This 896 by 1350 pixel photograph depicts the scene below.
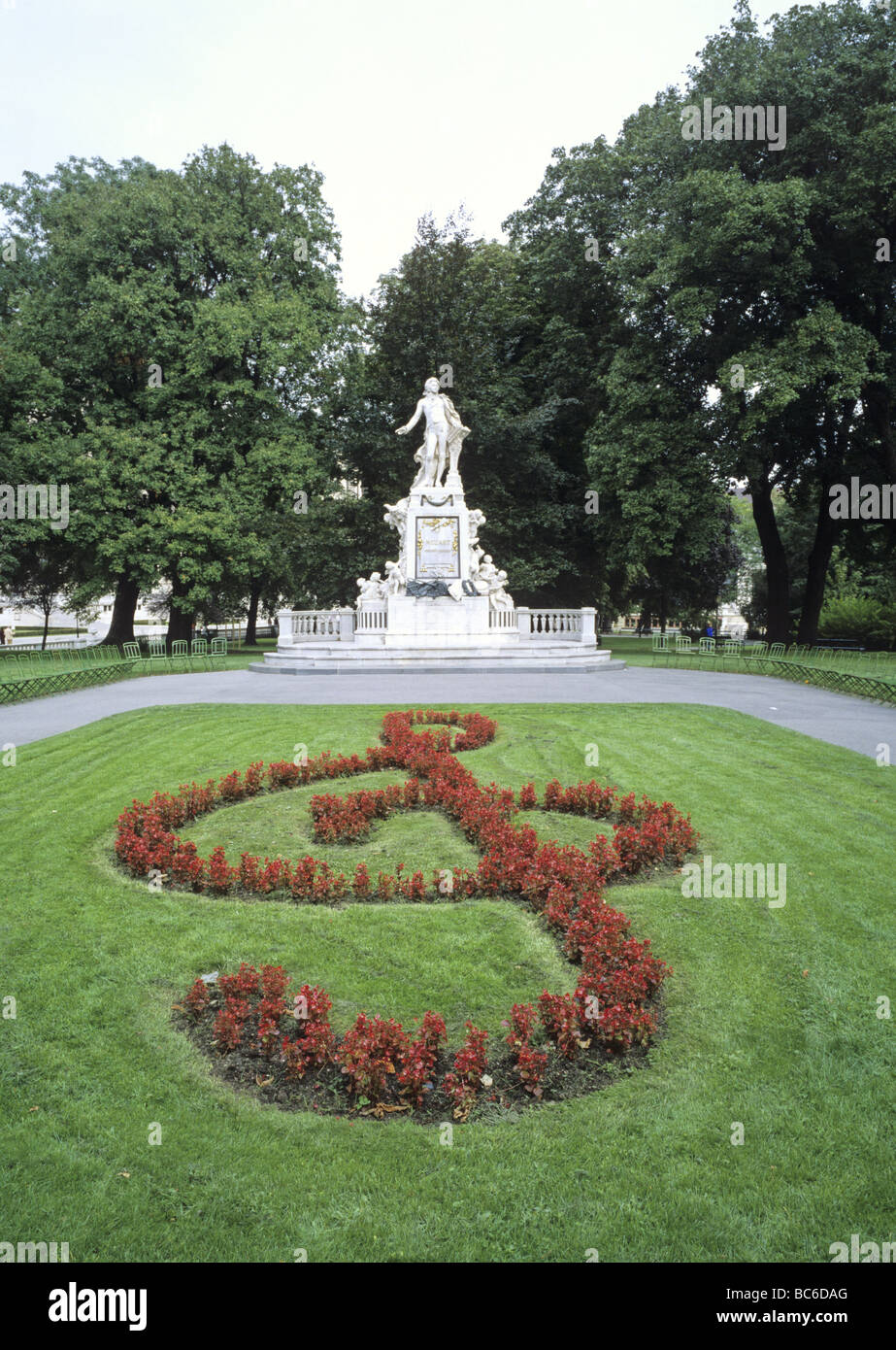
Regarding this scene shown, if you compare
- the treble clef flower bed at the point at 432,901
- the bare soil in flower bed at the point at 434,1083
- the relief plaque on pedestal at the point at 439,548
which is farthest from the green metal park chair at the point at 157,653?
the bare soil in flower bed at the point at 434,1083

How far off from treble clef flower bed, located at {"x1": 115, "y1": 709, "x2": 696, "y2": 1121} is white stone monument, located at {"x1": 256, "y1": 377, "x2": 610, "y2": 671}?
14818 mm

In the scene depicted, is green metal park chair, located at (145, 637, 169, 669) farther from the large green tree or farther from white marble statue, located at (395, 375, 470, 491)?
white marble statue, located at (395, 375, 470, 491)

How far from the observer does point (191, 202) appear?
30.2 m

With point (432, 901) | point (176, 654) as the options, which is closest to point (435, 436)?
point (176, 654)

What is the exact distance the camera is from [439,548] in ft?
86.1

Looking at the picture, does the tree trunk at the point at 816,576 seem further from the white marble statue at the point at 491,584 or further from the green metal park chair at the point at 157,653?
the green metal park chair at the point at 157,653

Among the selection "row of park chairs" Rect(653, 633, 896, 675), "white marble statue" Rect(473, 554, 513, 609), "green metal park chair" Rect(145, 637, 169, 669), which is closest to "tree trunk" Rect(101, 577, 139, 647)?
"green metal park chair" Rect(145, 637, 169, 669)

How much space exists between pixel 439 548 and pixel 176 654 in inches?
390

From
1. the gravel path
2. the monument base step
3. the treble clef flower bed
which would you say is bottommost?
the treble clef flower bed

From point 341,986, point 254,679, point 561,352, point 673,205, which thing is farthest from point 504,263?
point 341,986

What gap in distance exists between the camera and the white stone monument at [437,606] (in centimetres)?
2466

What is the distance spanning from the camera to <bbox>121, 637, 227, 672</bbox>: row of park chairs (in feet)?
79.0

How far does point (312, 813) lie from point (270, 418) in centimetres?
2798
